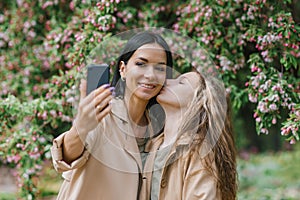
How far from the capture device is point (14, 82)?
523 centimetres

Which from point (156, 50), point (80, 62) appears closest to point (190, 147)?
point (156, 50)

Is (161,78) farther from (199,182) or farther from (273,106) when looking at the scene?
(273,106)

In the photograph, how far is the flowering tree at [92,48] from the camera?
13.2 ft

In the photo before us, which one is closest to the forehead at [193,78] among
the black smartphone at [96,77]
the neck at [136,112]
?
the neck at [136,112]

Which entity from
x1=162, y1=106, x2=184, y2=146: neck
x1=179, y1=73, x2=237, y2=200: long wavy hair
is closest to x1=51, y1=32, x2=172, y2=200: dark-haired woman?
x1=162, y1=106, x2=184, y2=146: neck

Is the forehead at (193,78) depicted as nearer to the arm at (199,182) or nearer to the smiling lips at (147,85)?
the smiling lips at (147,85)

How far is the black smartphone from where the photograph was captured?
2.47 metres

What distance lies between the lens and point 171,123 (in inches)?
118

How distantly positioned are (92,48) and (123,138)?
142 cm

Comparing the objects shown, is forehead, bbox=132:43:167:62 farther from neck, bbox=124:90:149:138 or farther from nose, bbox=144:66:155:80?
neck, bbox=124:90:149:138

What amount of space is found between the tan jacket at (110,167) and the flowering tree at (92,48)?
123 centimetres

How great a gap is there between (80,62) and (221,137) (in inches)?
63.5

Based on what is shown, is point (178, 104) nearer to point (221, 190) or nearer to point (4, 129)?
point (221, 190)

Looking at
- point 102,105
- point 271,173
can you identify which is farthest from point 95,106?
point 271,173
